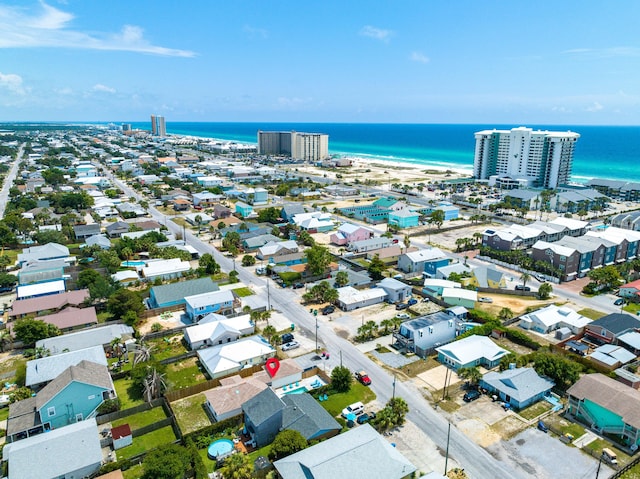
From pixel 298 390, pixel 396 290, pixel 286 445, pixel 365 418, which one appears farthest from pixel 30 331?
pixel 396 290

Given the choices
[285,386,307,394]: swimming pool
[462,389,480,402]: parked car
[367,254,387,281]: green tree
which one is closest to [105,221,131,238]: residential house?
[367,254,387,281]: green tree

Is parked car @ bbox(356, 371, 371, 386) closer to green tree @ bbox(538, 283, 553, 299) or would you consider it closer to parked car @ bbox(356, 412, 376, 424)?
parked car @ bbox(356, 412, 376, 424)

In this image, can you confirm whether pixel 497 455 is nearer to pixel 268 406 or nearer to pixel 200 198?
pixel 268 406

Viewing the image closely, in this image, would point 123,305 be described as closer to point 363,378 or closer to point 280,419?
point 280,419

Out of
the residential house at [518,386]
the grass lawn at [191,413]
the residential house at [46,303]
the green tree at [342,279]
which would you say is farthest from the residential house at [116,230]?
the residential house at [518,386]

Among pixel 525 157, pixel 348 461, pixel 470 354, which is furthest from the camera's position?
pixel 525 157

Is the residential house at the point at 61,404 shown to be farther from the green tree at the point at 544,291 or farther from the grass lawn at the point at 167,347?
the green tree at the point at 544,291

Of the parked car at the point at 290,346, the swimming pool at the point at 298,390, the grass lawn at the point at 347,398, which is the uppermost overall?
the parked car at the point at 290,346

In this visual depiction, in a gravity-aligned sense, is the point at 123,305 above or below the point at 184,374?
above
